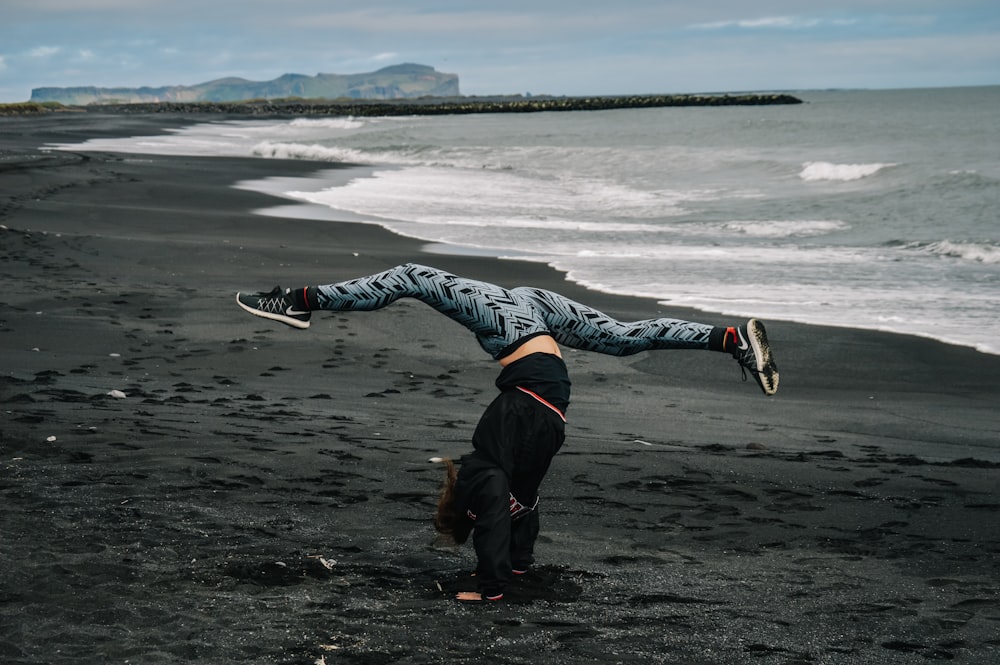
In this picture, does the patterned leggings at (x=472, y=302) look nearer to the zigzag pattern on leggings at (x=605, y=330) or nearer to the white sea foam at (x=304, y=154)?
the zigzag pattern on leggings at (x=605, y=330)

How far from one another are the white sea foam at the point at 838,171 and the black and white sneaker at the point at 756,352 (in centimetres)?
2842

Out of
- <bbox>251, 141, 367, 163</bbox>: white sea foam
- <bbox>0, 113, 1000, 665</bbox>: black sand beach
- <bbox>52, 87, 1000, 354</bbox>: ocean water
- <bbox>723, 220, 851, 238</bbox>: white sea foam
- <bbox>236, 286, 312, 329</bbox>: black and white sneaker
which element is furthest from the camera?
<bbox>251, 141, 367, 163</bbox>: white sea foam

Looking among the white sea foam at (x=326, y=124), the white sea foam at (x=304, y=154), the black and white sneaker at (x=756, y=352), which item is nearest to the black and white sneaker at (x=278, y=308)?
the black and white sneaker at (x=756, y=352)

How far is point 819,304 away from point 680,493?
23.6 ft

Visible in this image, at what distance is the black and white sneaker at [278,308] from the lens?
160 inches

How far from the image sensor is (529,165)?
37469 mm

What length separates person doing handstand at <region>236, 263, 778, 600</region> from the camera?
3781mm

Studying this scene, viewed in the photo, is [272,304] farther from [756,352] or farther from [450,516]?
[756,352]

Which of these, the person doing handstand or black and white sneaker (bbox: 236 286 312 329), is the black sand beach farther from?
black and white sneaker (bbox: 236 286 312 329)

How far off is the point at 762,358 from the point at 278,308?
1948mm

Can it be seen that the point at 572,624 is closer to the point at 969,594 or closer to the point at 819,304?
the point at 969,594

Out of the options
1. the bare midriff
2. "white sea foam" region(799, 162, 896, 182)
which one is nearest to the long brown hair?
the bare midriff

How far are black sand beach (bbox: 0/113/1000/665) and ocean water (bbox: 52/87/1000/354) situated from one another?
273cm

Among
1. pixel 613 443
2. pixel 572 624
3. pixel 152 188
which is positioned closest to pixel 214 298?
pixel 613 443
